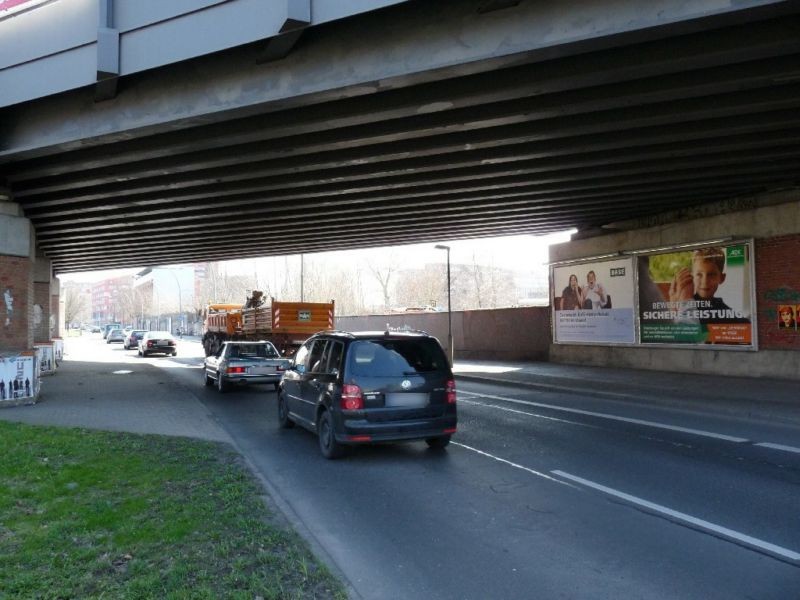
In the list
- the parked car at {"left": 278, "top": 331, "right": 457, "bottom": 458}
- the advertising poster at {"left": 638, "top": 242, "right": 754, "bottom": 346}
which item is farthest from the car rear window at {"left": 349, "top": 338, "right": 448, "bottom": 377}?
the advertising poster at {"left": 638, "top": 242, "right": 754, "bottom": 346}

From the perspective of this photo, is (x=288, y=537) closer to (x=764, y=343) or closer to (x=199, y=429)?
(x=199, y=429)

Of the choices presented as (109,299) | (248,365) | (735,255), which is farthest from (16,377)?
(109,299)

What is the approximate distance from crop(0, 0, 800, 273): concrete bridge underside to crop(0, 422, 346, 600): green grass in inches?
247

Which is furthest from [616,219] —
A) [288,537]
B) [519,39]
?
[288,537]

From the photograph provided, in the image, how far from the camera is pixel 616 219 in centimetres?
2161

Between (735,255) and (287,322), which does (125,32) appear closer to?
(287,322)

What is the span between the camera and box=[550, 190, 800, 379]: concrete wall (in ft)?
53.5

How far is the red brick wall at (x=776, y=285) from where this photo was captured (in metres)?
16.2

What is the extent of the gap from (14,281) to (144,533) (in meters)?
14.2

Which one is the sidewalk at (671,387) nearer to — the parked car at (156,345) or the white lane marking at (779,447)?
the white lane marking at (779,447)

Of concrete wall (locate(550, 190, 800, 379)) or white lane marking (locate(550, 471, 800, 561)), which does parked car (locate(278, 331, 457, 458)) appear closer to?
white lane marking (locate(550, 471, 800, 561))

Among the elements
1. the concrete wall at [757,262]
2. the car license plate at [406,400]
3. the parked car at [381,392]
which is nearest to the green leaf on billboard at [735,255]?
the concrete wall at [757,262]

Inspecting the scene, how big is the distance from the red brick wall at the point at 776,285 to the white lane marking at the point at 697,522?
39.5 ft

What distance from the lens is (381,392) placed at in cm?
807
